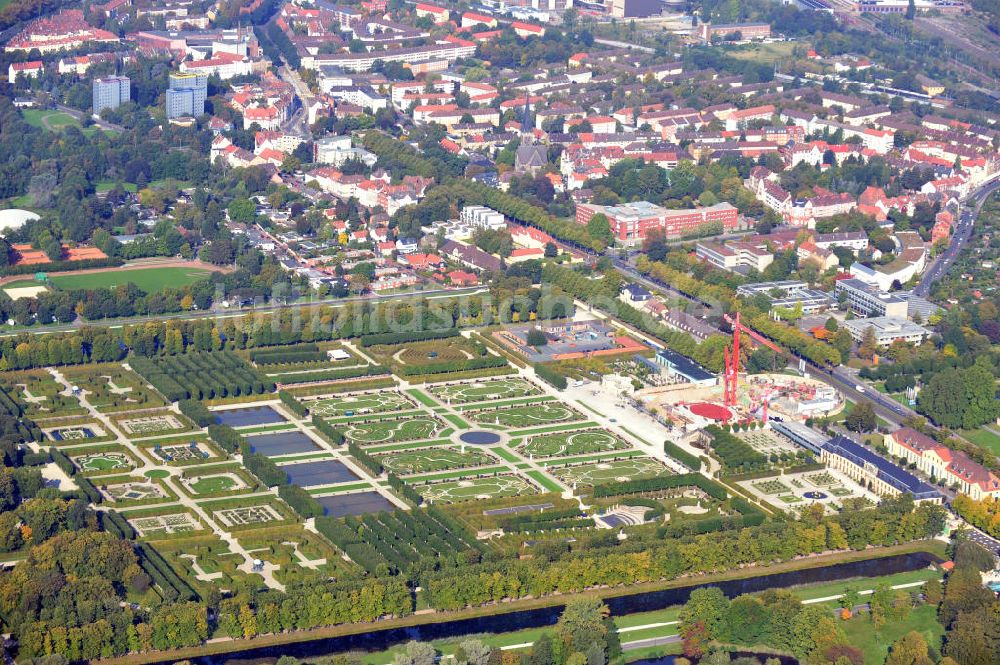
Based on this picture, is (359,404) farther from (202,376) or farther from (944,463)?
(944,463)

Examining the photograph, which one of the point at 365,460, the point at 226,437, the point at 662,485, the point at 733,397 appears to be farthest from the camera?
the point at 733,397

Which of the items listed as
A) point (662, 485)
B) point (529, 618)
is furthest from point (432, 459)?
point (529, 618)

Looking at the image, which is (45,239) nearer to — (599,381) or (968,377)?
(599,381)

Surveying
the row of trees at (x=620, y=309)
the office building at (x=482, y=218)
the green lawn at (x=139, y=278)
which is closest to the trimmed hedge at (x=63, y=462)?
the green lawn at (x=139, y=278)

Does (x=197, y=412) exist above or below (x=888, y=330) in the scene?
below

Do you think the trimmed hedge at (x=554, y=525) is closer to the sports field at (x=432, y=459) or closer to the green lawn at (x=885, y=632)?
the sports field at (x=432, y=459)

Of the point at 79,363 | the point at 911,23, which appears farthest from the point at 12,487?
the point at 911,23

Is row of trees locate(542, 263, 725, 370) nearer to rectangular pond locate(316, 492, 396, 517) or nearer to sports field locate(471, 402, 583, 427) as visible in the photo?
sports field locate(471, 402, 583, 427)
